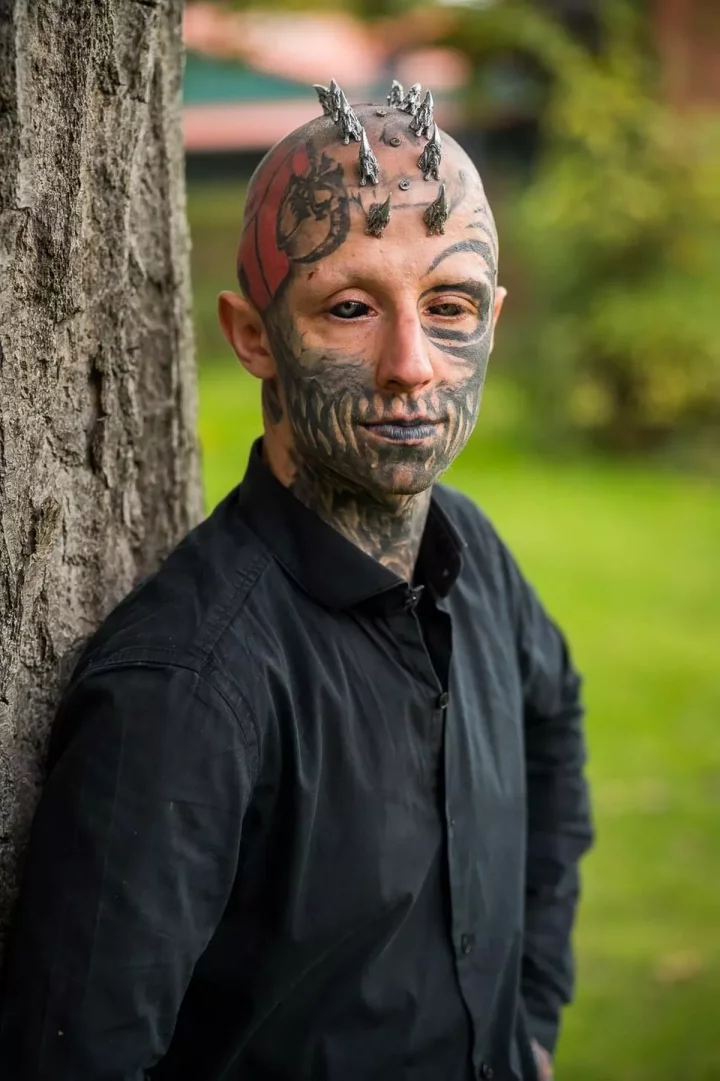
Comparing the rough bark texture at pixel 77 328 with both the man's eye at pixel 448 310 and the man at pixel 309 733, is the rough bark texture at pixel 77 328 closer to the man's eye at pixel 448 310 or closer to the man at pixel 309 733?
the man at pixel 309 733

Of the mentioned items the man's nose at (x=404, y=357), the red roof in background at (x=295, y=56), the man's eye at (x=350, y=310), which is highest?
the red roof in background at (x=295, y=56)

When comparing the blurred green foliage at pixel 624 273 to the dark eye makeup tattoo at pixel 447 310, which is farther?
the blurred green foliage at pixel 624 273

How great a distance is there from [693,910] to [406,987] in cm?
286

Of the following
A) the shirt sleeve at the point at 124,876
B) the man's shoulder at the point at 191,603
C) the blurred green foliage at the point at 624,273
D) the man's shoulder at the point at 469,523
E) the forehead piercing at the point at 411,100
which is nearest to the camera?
the shirt sleeve at the point at 124,876

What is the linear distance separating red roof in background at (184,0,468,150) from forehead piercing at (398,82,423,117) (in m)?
10.5

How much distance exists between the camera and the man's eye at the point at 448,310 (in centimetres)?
178

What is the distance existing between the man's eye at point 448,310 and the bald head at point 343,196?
0.08 meters

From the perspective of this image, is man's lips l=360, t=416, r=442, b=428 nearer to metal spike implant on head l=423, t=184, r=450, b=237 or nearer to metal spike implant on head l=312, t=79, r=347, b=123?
metal spike implant on head l=423, t=184, r=450, b=237

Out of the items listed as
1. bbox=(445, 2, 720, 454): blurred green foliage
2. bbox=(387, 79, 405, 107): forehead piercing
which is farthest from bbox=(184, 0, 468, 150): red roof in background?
bbox=(387, 79, 405, 107): forehead piercing

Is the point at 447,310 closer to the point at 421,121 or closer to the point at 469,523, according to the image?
the point at 421,121

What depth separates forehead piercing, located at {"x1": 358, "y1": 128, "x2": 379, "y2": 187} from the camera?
171 cm

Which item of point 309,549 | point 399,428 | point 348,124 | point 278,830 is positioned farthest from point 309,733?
point 348,124

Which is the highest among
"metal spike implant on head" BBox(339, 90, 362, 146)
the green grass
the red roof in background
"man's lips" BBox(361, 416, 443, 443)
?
the red roof in background

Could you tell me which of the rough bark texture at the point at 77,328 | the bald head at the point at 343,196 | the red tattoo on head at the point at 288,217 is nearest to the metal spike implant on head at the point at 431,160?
the bald head at the point at 343,196
